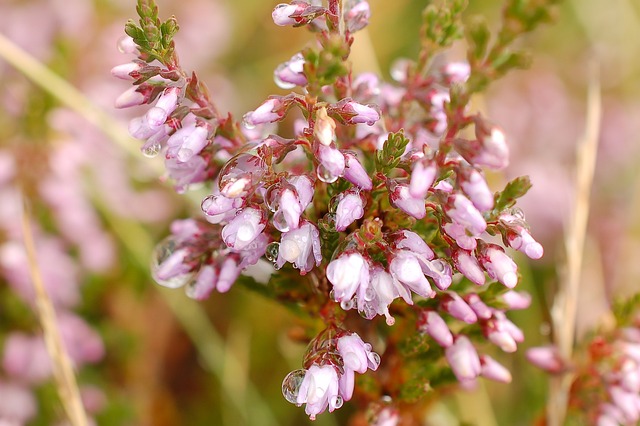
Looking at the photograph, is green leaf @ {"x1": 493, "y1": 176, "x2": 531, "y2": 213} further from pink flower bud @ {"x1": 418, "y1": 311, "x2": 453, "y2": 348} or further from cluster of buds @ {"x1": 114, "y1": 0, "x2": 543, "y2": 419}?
pink flower bud @ {"x1": 418, "y1": 311, "x2": 453, "y2": 348}

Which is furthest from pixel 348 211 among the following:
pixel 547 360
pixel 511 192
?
pixel 547 360

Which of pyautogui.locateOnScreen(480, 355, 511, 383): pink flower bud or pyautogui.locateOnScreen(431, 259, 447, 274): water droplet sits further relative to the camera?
pyautogui.locateOnScreen(480, 355, 511, 383): pink flower bud

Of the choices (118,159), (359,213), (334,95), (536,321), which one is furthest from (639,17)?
(359,213)

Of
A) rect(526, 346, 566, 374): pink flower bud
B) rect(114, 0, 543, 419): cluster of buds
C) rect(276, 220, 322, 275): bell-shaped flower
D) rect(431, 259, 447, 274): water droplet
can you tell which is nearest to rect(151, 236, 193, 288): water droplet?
rect(114, 0, 543, 419): cluster of buds

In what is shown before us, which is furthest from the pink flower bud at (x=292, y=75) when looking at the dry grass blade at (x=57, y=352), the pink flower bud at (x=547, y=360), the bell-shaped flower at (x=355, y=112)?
the pink flower bud at (x=547, y=360)

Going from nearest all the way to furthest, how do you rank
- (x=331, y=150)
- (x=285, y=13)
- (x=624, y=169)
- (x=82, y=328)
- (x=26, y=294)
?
(x=331, y=150) < (x=285, y=13) < (x=26, y=294) < (x=82, y=328) < (x=624, y=169)

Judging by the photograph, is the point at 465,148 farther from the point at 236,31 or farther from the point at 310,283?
the point at 236,31
